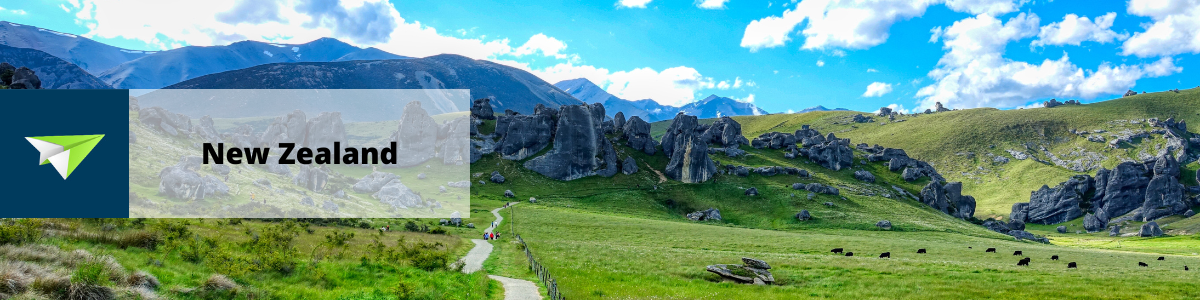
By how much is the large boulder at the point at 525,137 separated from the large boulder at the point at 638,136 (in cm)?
2738

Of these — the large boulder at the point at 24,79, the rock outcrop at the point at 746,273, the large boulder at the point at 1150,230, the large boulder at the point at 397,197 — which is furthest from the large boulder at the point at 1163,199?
the large boulder at the point at 24,79

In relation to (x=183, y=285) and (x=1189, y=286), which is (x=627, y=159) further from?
(x=183, y=285)

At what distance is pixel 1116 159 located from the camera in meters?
190

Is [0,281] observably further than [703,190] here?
No

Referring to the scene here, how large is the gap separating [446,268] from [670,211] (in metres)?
87.5

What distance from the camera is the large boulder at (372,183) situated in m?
115

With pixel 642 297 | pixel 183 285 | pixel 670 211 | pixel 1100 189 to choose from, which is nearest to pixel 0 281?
pixel 183 285

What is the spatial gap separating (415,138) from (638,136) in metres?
72.0

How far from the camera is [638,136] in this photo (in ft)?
543

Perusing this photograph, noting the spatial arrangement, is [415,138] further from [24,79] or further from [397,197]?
[24,79]

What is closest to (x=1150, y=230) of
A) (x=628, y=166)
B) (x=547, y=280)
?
(x=628, y=166)

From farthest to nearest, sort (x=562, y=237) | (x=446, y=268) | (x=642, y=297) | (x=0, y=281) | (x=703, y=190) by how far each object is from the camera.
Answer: (x=703, y=190) < (x=562, y=237) < (x=446, y=268) < (x=642, y=297) < (x=0, y=281)

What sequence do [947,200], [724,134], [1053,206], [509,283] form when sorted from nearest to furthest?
[509,283], [947,200], [1053,206], [724,134]

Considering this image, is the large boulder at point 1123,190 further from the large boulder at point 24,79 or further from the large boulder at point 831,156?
the large boulder at point 24,79
